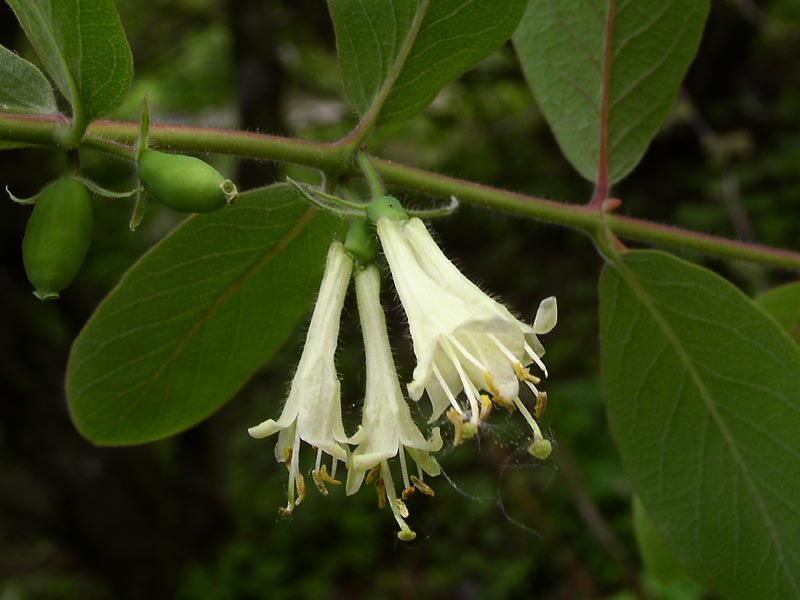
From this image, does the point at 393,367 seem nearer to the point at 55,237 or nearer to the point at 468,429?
the point at 468,429

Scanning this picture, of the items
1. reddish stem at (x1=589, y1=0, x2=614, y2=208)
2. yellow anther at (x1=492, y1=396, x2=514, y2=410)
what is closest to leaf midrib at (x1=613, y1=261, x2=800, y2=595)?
reddish stem at (x1=589, y1=0, x2=614, y2=208)

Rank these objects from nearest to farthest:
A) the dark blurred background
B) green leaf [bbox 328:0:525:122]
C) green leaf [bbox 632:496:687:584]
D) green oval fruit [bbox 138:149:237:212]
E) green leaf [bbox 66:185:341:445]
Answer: green oval fruit [bbox 138:149:237:212] → green leaf [bbox 328:0:525:122] → green leaf [bbox 66:185:341:445] → green leaf [bbox 632:496:687:584] → the dark blurred background

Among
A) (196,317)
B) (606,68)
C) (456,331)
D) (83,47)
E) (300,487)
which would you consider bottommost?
(300,487)

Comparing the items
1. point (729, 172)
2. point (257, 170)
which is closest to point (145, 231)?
point (257, 170)

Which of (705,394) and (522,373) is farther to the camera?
(705,394)

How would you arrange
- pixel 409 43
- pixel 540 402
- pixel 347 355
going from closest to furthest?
pixel 540 402 → pixel 409 43 → pixel 347 355

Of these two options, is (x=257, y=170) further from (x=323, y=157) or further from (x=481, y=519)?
(x=323, y=157)

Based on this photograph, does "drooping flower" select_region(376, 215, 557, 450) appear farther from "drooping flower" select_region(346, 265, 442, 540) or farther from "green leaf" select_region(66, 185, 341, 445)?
"green leaf" select_region(66, 185, 341, 445)

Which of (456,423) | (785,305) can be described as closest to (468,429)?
(456,423)
